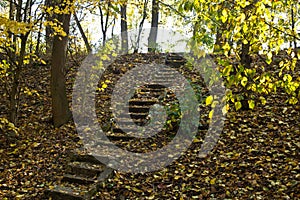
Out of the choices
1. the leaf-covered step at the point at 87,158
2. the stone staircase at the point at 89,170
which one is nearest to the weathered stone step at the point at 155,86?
the stone staircase at the point at 89,170

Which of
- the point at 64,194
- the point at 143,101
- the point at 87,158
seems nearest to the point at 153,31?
the point at 143,101

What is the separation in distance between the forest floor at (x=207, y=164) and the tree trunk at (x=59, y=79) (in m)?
0.24

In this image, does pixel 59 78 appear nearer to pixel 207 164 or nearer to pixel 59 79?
pixel 59 79

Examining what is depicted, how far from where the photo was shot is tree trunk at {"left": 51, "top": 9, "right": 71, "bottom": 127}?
274 inches

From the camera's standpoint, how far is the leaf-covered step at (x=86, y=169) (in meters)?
5.07

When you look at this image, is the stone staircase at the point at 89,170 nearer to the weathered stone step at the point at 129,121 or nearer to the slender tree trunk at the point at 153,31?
the weathered stone step at the point at 129,121

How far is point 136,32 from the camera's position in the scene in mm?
13531

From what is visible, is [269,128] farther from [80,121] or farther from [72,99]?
[72,99]

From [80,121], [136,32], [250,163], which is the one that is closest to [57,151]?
[80,121]

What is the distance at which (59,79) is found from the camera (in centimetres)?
704

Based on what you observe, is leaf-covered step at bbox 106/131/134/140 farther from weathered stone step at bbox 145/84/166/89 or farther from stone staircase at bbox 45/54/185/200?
weathered stone step at bbox 145/84/166/89

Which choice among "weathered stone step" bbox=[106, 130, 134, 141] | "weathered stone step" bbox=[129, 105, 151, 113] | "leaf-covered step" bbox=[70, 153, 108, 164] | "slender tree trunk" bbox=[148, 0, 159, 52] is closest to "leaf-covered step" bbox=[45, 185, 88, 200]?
"leaf-covered step" bbox=[70, 153, 108, 164]

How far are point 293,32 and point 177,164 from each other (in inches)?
114

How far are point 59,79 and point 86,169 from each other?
260 centimetres
